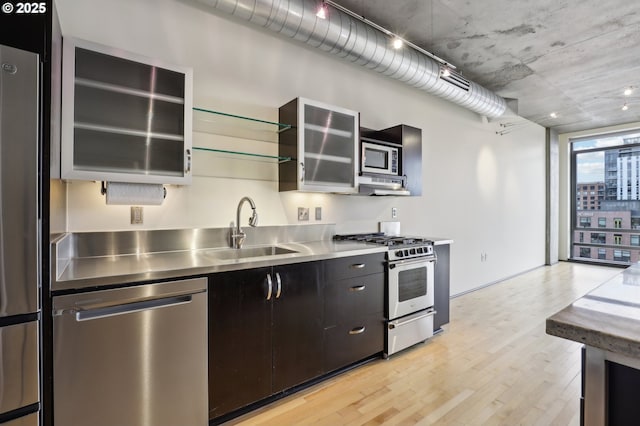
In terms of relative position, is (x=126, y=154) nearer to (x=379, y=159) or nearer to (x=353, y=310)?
(x=353, y=310)

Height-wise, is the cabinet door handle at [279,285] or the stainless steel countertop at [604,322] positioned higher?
the stainless steel countertop at [604,322]

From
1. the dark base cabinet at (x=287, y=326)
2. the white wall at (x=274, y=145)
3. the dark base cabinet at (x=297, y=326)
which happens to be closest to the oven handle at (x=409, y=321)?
the dark base cabinet at (x=287, y=326)

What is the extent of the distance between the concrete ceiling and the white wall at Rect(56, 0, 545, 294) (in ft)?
1.87

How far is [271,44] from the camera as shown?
8.76 ft

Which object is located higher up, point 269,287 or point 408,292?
point 269,287

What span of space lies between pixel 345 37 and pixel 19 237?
2556 mm

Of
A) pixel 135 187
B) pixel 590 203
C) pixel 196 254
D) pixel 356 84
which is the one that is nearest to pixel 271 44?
pixel 356 84

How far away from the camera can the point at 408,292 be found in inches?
107

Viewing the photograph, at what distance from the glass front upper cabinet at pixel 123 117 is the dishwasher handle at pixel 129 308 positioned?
0.73m

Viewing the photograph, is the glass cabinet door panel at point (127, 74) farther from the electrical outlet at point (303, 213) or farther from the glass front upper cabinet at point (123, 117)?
the electrical outlet at point (303, 213)

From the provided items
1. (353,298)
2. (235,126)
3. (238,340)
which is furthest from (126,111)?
(353,298)

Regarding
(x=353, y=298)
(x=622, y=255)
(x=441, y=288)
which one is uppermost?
(x=353, y=298)

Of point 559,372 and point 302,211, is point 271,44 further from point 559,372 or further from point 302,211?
point 559,372

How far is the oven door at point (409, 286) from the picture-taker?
2.60 meters
